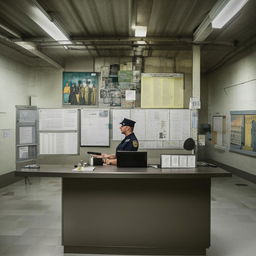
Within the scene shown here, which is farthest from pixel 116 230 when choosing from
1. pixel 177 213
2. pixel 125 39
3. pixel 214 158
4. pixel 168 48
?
pixel 214 158

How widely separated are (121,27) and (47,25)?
1.50 meters

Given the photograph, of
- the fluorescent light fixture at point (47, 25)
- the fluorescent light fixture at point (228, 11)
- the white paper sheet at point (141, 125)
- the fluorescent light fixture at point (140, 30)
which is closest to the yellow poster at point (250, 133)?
the white paper sheet at point (141, 125)

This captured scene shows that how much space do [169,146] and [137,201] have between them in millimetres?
4223

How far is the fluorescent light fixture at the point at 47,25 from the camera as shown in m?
4.19

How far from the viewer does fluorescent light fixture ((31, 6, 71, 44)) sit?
419 centimetres

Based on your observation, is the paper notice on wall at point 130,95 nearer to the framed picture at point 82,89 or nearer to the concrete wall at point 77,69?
the concrete wall at point 77,69

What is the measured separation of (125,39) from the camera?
234 inches

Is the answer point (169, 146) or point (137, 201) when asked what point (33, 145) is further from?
point (137, 201)

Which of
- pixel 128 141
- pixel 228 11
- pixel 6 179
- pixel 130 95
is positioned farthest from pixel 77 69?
pixel 228 11

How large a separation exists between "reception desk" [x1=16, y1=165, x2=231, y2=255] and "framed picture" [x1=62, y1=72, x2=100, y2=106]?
462 centimetres

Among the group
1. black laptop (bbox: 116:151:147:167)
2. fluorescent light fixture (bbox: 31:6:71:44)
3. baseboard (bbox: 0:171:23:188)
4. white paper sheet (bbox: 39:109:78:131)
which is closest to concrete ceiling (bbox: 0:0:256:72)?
fluorescent light fixture (bbox: 31:6:71:44)

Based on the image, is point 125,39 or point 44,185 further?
point 44,185

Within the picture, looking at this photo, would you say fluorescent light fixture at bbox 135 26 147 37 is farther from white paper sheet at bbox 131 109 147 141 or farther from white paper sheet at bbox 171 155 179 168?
white paper sheet at bbox 171 155 179 168

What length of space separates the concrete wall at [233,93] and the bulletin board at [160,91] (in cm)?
158
